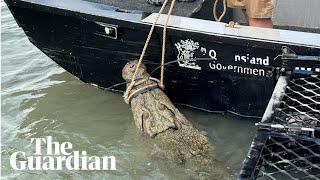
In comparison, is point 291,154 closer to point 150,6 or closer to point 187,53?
point 187,53

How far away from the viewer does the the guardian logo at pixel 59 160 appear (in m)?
5.24

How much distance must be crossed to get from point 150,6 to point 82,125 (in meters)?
1.46

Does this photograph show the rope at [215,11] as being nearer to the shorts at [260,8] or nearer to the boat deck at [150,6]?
the boat deck at [150,6]

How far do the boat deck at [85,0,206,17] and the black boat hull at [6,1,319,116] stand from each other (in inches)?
23.3

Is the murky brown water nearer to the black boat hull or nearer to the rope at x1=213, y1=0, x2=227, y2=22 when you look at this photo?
the black boat hull

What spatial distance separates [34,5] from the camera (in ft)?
18.0

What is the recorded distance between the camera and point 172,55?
17.3 ft

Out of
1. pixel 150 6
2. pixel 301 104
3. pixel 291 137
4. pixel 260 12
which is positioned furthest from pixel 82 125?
pixel 291 137

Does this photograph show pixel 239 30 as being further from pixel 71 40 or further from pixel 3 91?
pixel 3 91

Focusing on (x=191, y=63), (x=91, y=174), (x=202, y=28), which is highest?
(x=202, y=28)

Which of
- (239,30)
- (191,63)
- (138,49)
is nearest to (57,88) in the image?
(138,49)

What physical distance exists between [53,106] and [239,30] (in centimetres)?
248

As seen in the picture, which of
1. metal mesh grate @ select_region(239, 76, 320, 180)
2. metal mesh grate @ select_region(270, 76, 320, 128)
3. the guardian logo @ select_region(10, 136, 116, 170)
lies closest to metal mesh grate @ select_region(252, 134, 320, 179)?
metal mesh grate @ select_region(239, 76, 320, 180)

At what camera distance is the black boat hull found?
4.94 metres
